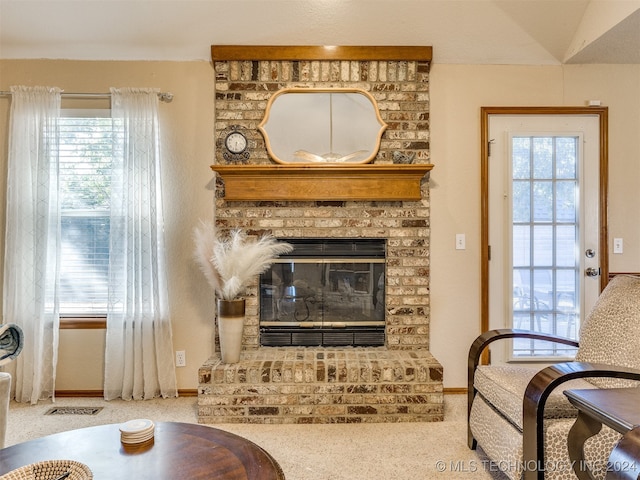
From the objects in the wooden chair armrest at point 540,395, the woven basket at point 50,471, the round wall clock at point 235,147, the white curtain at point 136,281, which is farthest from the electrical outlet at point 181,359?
the wooden chair armrest at point 540,395

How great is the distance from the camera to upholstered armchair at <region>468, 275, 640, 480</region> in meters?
1.53

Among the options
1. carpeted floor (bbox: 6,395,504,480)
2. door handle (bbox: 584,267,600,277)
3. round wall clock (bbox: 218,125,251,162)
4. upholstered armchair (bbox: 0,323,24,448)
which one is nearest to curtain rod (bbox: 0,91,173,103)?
round wall clock (bbox: 218,125,251,162)

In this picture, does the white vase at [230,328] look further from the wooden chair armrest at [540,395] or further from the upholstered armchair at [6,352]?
the wooden chair armrest at [540,395]

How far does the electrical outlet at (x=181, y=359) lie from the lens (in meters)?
3.13

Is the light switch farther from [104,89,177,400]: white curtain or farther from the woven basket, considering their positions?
the woven basket

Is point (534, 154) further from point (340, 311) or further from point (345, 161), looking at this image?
point (340, 311)

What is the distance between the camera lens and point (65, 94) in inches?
122

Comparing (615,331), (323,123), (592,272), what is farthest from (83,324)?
(592,272)

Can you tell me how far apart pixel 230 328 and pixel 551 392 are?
6.13 feet

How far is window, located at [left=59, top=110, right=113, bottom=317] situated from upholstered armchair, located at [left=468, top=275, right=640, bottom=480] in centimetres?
271

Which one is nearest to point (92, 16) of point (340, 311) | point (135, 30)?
point (135, 30)

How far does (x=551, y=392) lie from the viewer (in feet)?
5.48

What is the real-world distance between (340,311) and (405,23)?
215 cm

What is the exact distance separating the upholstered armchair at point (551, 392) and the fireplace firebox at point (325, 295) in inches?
42.2
